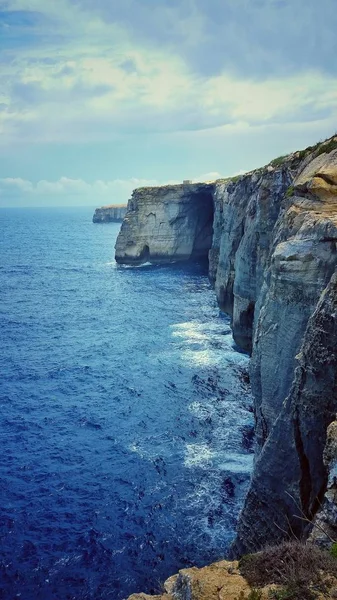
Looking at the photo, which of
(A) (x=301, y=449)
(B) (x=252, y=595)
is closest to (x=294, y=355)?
(A) (x=301, y=449)

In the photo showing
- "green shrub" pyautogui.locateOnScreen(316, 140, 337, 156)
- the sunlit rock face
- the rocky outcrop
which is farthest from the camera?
the sunlit rock face

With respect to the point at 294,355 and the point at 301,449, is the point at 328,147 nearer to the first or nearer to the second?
the point at 294,355

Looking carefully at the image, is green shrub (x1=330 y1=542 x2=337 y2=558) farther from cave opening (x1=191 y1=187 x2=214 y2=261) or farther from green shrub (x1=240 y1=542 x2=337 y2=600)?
cave opening (x1=191 y1=187 x2=214 y2=261)

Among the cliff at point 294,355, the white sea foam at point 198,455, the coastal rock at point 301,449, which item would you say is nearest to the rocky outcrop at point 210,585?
the cliff at point 294,355

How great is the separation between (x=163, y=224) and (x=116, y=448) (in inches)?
2751

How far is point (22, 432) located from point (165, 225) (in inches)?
2696

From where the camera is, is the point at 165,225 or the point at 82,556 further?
the point at 165,225

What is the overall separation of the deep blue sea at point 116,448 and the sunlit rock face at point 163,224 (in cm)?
3662

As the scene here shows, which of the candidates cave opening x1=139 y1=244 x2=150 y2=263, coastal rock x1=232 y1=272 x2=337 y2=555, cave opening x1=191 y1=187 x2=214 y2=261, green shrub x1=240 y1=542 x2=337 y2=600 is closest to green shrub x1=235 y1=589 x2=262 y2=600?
green shrub x1=240 y1=542 x2=337 y2=600

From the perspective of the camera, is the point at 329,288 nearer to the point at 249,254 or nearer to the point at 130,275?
the point at 249,254

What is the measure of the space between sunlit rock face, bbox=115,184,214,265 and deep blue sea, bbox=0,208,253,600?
36.6 m

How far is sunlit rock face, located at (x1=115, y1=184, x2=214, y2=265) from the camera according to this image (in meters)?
97.1

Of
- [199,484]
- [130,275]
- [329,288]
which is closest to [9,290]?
[130,275]

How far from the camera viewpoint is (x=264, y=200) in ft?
126
